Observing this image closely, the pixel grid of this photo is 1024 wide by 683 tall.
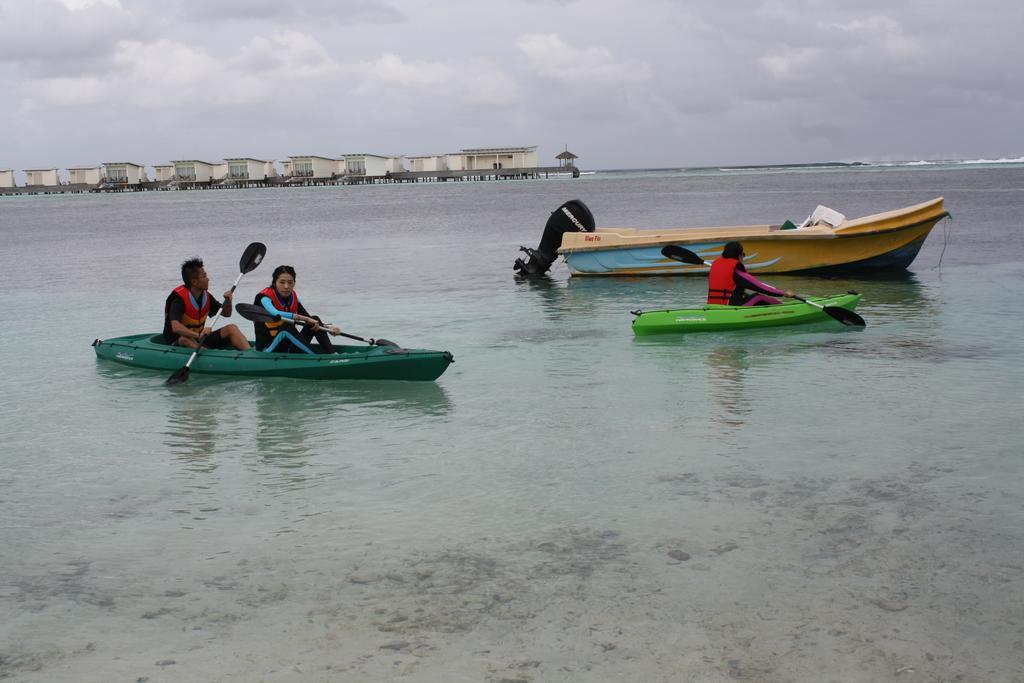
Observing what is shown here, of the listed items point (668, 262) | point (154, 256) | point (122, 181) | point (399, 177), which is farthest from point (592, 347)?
point (122, 181)

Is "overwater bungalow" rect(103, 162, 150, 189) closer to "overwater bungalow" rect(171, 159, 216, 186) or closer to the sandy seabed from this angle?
"overwater bungalow" rect(171, 159, 216, 186)

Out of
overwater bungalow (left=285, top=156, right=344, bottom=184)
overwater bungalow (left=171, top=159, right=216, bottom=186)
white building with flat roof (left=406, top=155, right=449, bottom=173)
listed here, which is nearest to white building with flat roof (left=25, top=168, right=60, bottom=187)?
overwater bungalow (left=171, top=159, right=216, bottom=186)

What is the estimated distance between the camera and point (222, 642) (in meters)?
5.07

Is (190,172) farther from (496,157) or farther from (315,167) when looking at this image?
(496,157)

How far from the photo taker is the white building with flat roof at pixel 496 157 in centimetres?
15062

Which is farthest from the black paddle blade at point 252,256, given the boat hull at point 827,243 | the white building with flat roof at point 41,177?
the white building with flat roof at point 41,177

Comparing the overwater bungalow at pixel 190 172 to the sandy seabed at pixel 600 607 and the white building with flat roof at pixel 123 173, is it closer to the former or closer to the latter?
the white building with flat roof at pixel 123 173

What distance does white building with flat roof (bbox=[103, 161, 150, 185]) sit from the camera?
154 meters

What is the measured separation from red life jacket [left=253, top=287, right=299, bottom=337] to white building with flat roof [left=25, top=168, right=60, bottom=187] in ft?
535

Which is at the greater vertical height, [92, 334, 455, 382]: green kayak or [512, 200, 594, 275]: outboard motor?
[512, 200, 594, 275]: outboard motor

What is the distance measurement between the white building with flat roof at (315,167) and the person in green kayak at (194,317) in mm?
146214

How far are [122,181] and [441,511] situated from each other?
16181 cm

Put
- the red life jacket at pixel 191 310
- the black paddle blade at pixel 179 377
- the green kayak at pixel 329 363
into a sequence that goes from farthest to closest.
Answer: the red life jacket at pixel 191 310 < the black paddle blade at pixel 179 377 < the green kayak at pixel 329 363

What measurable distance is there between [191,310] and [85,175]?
16005 cm
